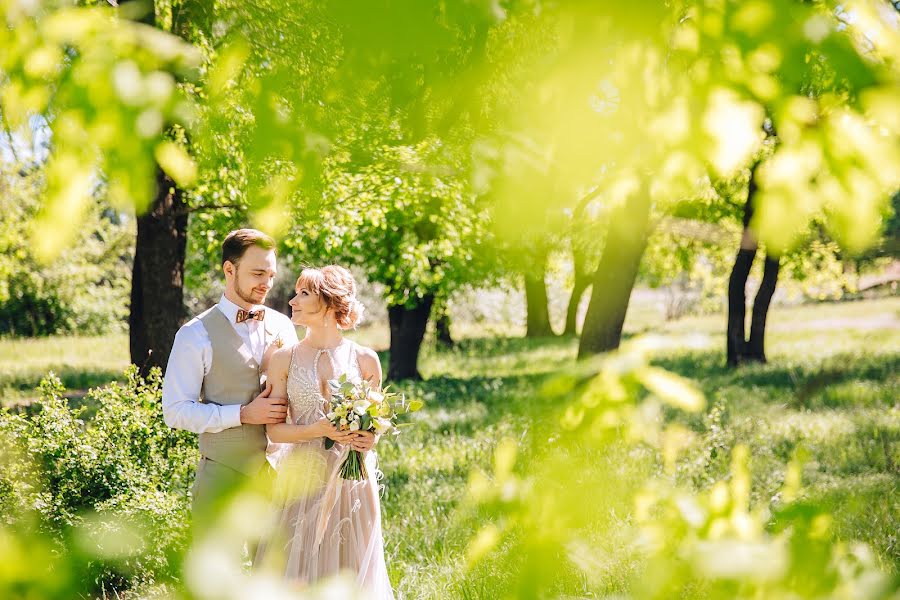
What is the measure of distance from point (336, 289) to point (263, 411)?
Answer: 0.75 meters

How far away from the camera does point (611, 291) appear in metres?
8.45

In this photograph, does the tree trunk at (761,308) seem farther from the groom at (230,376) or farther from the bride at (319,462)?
the groom at (230,376)

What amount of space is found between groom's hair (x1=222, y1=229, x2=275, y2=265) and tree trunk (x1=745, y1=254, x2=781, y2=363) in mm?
13624

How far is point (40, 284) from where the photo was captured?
2627cm

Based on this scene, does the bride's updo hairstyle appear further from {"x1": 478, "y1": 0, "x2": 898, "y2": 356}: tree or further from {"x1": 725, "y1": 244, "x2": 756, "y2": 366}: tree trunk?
{"x1": 725, "y1": 244, "x2": 756, "y2": 366}: tree trunk

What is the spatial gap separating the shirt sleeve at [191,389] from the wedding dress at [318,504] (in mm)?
379

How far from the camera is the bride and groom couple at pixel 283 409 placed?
354 cm

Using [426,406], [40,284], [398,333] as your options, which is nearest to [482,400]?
[426,406]

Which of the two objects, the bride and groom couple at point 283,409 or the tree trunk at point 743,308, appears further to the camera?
the tree trunk at point 743,308

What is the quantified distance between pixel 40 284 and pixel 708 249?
956 inches

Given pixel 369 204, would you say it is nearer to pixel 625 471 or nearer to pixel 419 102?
pixel 625 471

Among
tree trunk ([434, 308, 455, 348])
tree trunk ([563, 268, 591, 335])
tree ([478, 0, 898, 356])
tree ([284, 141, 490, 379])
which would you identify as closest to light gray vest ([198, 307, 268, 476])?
tree ([284, 141, 490, 379])

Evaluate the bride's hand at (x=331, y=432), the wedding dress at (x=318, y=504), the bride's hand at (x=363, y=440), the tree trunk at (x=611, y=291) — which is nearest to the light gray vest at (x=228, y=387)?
the wedding dress at (x=318, y=504)

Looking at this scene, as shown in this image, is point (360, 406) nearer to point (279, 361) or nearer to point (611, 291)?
point (279, 361)
